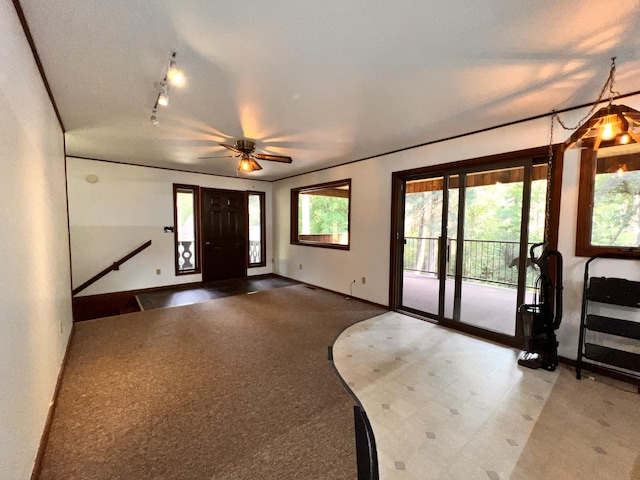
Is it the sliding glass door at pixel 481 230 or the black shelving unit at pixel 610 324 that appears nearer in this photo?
the black shelving unit at pixel 610 324

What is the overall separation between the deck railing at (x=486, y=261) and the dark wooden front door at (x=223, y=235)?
3.64m

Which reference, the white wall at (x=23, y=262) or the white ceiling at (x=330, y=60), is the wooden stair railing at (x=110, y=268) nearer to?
the white ceiling at (x=330, y=60)

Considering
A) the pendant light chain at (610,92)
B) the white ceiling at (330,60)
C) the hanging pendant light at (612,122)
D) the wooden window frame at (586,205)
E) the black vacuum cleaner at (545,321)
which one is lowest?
the black vacuum cleaner at (545,321)

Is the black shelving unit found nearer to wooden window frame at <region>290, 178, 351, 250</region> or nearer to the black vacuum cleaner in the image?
the black vacuum cleaner

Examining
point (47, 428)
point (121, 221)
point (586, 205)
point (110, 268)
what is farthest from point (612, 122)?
point (110, 268)

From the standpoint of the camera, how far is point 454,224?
346 centimetres

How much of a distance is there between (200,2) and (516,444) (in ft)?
9.76

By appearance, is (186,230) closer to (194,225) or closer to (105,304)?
(194,225)

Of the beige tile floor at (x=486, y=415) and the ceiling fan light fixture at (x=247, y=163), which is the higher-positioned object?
the ceiling fan light fixture at (x=247, y=163)

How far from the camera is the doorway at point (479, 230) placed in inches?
116

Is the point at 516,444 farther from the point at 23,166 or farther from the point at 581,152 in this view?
the point at 23,166

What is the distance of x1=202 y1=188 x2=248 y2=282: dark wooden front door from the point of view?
5719mm

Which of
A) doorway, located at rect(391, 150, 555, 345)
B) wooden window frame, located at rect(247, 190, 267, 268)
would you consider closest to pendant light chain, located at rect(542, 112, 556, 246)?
doorway, located at rect(391, 150, 555, 345)

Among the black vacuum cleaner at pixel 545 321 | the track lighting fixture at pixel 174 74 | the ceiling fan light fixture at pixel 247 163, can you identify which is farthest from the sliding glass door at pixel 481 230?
the track lighting fixture at pixel 174 74
